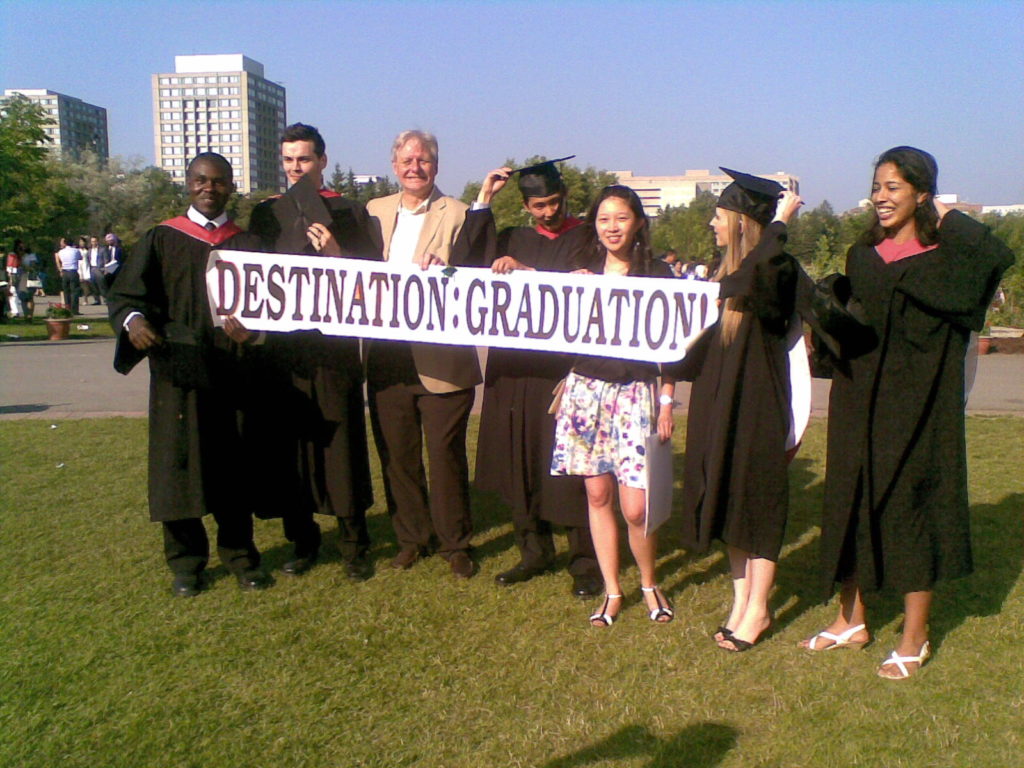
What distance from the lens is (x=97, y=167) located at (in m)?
69.4

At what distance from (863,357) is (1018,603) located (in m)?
1.88

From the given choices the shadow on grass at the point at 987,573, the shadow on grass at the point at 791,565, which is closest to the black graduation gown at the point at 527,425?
the shadow on grass at the point at 791,565

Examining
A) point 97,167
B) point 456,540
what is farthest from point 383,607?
point 97,167

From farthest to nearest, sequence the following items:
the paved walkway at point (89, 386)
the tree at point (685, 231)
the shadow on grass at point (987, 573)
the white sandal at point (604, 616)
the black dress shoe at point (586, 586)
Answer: the tree at point (685, 231) < the paved walkway at point (89, 386) < the black dress shoe at point (586, 586) < the shadow on grass at point (987, 573) < the white sandal at point (604, 616)

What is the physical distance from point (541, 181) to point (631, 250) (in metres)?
0.62

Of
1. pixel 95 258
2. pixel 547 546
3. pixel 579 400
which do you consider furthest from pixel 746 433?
pixel 95 258

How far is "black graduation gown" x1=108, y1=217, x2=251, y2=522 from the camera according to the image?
4.42 m

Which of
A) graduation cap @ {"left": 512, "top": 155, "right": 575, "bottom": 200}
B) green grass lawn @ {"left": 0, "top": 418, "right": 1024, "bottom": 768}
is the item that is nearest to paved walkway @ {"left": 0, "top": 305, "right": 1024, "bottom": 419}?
green grass lawn @ {"left": 0, "top": 418, "right": 1024, "bottom": 768}

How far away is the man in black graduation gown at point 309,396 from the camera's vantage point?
483 centimetres

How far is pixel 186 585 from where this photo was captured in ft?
15.4

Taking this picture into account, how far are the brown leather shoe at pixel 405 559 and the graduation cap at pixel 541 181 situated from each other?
2077 mm

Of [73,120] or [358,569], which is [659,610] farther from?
[73,120]

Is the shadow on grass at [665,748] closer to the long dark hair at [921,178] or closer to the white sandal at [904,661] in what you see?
the white sandal at [904,661]

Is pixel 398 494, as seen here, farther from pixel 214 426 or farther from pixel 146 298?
pixel 146 298
